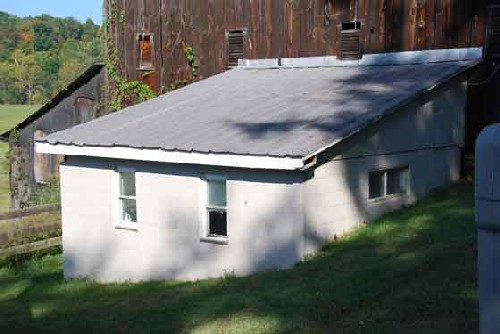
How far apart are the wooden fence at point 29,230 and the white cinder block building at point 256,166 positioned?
2.35m

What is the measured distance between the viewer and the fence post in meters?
1.99

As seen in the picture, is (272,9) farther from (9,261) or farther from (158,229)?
(9,261)

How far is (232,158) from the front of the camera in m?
12.0

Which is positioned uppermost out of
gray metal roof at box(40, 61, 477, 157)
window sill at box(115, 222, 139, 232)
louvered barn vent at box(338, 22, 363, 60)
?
louvered barn vent at box(338, 22, 363, 60)

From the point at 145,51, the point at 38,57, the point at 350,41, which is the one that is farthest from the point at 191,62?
the point at 38,57

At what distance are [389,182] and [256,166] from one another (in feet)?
11.2

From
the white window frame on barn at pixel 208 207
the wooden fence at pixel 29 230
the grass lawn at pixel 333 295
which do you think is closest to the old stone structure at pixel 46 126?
the wooden fence at pixel 29 230

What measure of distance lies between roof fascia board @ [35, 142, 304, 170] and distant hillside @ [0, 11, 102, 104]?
9374 centimetres

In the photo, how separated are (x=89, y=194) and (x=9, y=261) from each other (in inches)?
142

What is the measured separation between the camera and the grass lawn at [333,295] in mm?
8203

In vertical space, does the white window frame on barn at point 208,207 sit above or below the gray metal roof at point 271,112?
below

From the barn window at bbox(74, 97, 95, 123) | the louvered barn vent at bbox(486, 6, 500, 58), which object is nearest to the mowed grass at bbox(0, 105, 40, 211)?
the barn window at bbox(74, 97, 95, 123)

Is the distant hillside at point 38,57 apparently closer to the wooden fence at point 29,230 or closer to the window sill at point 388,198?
the wooden fence at point 29,230

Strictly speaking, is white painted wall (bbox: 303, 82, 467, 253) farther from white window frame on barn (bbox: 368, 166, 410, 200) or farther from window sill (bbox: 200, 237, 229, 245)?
window sill (bbox: 200, 237, 229, 245)
